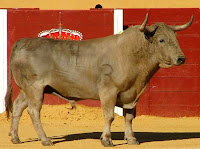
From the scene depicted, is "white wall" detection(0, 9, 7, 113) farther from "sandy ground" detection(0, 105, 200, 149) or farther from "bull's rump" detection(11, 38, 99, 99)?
"bull's rump" detection(11, 38, 99, 99)

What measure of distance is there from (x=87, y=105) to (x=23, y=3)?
673 cm

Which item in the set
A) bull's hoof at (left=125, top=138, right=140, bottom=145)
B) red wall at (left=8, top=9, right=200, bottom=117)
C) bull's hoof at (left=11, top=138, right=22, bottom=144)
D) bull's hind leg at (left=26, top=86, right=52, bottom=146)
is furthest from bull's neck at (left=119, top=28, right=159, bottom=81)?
red wall at (left=8, top=9, right=200, bottom=117)

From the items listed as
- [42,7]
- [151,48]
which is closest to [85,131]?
[151,48]

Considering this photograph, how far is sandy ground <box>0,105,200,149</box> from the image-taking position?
34.9ft

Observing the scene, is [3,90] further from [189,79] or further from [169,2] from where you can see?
[169,2]

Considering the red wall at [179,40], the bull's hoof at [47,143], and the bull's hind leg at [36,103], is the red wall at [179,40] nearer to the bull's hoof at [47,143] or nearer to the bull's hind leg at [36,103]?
→ the bull's hind leg at [36,103]

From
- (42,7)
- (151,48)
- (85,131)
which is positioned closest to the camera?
(151,48)

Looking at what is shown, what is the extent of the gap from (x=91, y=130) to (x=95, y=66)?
2.38 meters

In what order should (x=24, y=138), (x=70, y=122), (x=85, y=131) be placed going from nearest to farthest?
(x=24, y=138) → (x=85, y=131) → (x=70, y=122)

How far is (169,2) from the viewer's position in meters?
20.6

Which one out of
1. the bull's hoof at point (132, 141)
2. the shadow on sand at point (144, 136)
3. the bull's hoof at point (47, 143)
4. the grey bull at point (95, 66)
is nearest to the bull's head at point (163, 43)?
the grey bull at point (95, 66)

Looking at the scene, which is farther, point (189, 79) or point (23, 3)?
point (23, 3)

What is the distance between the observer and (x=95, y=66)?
1077 cm

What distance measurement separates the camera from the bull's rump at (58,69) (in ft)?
35.3
